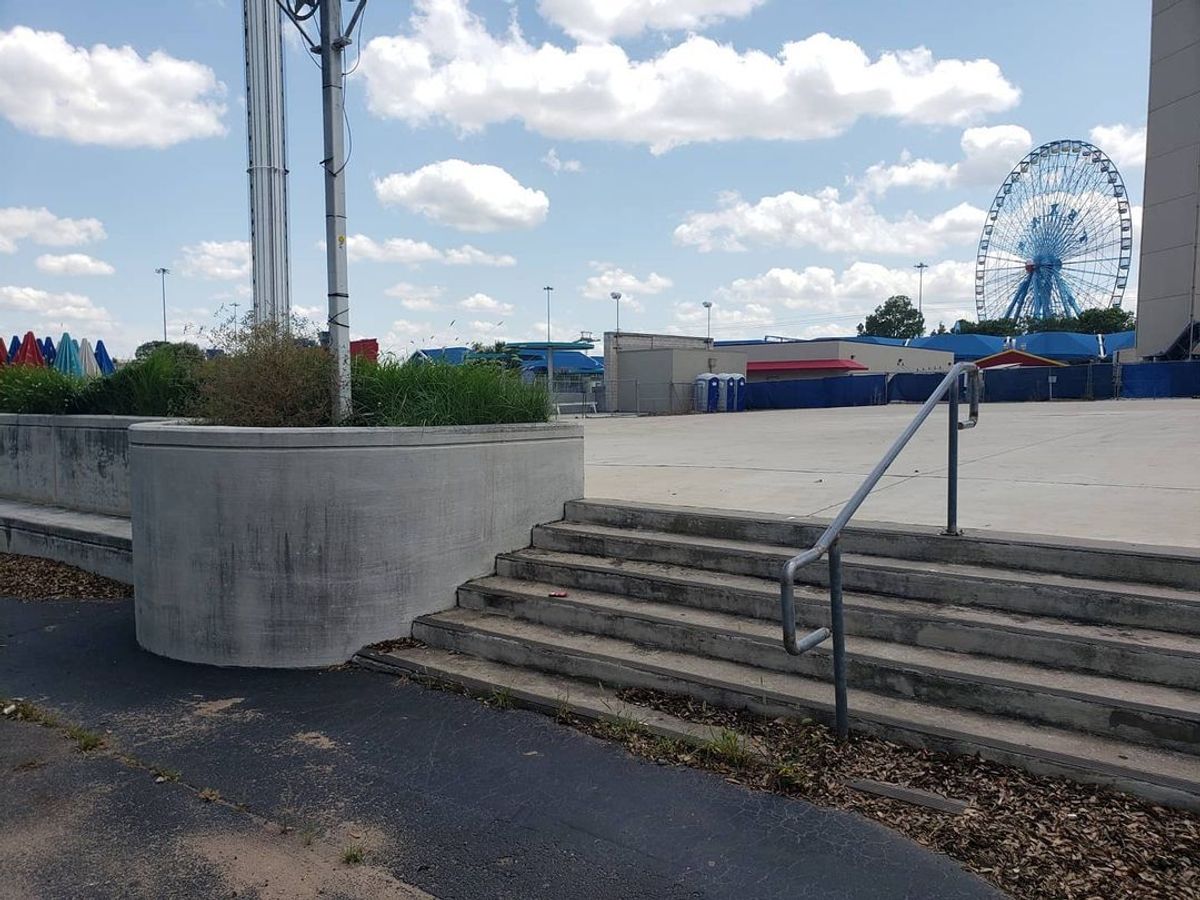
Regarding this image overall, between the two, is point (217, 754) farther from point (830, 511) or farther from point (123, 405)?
point (123, 405)

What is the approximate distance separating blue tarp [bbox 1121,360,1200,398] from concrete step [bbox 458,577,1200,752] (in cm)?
2871

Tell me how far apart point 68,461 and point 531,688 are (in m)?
7.35

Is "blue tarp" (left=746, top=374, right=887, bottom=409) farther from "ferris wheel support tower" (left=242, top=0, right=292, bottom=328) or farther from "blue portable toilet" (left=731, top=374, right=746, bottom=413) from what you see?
"ferris wheel support tower" (left=242, top=0, right=292, bottom=328)

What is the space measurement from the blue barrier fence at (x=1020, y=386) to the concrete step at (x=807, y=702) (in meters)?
22.7

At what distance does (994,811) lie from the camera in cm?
311

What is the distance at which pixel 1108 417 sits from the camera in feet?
51.9

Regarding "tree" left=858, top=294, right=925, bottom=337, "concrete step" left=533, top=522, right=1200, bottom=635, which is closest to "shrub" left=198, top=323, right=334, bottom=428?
"concrete step" left=533, top=522, right=1200, bottom=635

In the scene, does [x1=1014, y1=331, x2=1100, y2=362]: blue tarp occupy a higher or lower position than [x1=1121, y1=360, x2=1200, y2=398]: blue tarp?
higher

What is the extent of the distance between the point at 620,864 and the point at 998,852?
4.28ft

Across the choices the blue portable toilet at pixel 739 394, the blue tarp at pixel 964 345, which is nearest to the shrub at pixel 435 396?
the blue portable toilet at pixel 739 394

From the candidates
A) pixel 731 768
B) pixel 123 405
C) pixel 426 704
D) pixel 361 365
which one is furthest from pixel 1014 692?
pixel 123 405

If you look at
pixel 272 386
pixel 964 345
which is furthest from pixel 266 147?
pixel 964 345

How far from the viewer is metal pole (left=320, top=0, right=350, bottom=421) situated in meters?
5.56

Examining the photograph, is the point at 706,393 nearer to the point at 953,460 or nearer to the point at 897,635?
the point at 953,460
